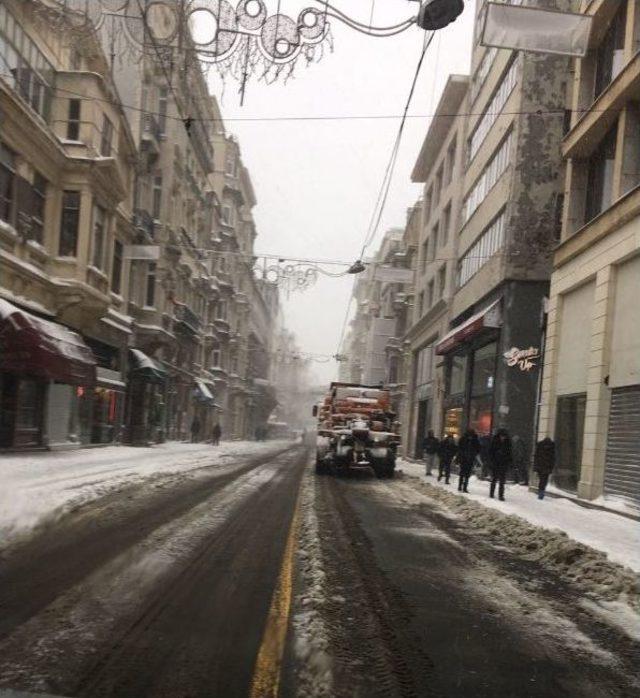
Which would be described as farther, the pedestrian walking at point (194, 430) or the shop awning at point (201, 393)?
the shop awning at point (201, 393)

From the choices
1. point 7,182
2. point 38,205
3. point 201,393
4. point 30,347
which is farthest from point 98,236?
point 201,393

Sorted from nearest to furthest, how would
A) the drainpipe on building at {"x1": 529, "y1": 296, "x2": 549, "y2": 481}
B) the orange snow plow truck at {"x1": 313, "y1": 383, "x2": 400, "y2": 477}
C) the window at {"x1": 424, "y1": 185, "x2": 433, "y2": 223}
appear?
the drainpipe on building at {"x1": 529, "y1": 296, "x2": 549, "y2": 481}, the orange snow plow truck at {"x1": 313, "y1": 383, "x2": 400, "y2": 477}, the window at {"x1": 424, "y1": 185, "x2": 433, "y2": 223}

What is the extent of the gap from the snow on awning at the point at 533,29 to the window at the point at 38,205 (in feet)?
50.1

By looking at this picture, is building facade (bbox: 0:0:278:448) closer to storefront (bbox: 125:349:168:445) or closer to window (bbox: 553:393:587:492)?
storefront (bbox: 125:349:168:445)

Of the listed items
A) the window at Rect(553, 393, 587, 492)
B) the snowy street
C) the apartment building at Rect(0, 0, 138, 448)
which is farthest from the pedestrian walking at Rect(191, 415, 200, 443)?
the snowy street

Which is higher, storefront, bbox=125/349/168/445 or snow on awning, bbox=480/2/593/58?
snow on awning, bbox=480/2/593/58

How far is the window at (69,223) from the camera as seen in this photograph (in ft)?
72.1

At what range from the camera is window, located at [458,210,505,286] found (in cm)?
2486

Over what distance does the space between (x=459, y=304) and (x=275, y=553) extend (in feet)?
80.5

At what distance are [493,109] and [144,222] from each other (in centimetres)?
1551

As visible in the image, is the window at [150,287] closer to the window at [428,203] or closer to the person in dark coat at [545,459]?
the window at [428,203]

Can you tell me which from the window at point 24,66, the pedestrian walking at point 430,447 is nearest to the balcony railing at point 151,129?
the window at point 24,66

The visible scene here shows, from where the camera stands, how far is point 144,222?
31.1 m

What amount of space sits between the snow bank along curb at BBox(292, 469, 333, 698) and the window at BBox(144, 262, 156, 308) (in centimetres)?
2571
